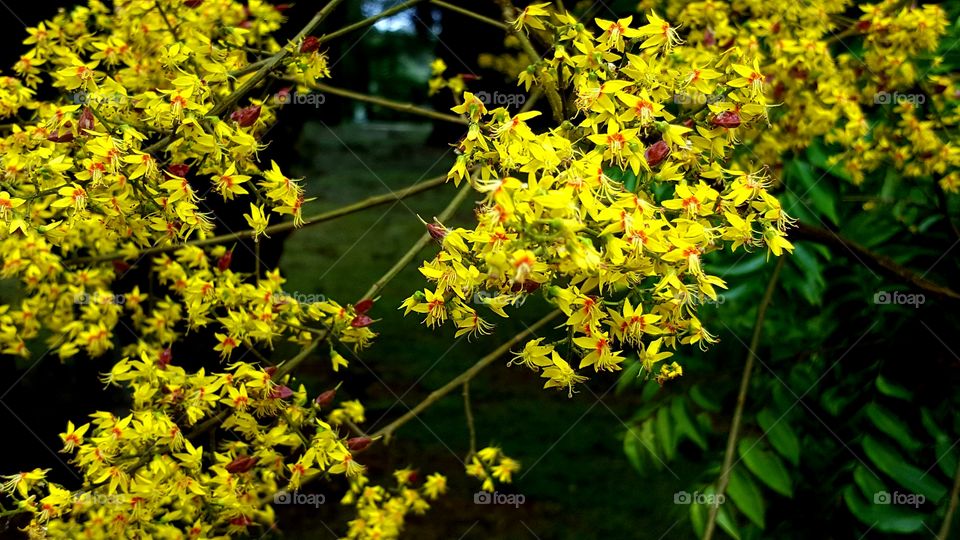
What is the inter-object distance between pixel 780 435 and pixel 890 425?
0.32m

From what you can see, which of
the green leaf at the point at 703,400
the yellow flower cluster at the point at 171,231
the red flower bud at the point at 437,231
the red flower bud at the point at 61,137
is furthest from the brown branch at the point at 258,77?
the green leaf at the point at 703,400

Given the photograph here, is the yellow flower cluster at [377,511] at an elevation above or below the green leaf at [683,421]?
above

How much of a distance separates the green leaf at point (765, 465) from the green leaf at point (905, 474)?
0.88 ft

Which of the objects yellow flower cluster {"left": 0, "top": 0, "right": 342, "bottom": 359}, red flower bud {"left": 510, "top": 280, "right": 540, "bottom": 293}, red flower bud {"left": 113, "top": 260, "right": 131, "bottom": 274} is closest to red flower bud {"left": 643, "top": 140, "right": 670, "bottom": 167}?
red flower bud {"left": 510, "top": 280, "right": 540, "bottom": 293}

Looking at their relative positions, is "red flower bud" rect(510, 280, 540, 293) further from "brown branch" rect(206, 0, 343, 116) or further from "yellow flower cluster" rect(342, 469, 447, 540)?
"yellow flower cluster" rect(342, 469, 447, 540)

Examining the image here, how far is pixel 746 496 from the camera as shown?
2.71 meters

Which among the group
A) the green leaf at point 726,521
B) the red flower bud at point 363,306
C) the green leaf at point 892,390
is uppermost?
the red flower bud at point 363,306

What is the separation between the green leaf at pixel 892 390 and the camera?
9.30 feet

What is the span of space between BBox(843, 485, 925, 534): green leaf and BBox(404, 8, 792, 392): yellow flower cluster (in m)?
1.37

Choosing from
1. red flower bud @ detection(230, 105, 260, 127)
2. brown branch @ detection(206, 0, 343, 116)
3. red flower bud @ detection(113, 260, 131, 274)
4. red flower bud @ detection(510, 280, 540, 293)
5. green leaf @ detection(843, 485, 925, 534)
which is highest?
brown branch @ detection(206, 0, 343, 116)

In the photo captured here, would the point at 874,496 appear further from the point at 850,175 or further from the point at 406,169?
the point at 406,169

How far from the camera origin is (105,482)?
1.91 m

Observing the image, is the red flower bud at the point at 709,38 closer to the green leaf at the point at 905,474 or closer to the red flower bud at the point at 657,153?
the green leaf at the point at 905,474

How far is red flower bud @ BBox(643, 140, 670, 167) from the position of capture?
4.99ft
